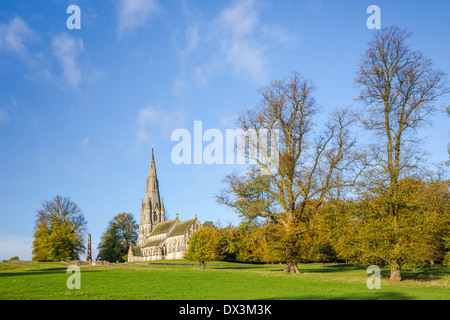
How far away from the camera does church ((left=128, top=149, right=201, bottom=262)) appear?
343 feet

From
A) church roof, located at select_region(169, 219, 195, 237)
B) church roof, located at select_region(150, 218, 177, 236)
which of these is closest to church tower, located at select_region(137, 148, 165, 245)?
church roof, located at select_region(150, 218, 177, 236)

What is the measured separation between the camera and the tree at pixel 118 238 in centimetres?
10075

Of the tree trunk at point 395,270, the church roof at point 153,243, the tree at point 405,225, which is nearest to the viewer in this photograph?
the tree at point 405,225

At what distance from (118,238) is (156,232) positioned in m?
19.7

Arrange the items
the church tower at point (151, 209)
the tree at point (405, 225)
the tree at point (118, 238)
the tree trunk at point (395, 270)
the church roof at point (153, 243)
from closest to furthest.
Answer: the tree at point (405, 225) → the tree trunk at point (395, 270) → the tree at point (118, 238) → the church roof at point (153, 243) → the church tower at point (151, 209)

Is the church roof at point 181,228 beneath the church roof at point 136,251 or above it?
above

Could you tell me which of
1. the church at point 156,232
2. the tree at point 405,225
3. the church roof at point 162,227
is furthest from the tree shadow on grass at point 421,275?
the church roof at point 162,227

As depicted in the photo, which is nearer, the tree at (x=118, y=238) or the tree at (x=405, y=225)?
the tree at (x=405, y=225)

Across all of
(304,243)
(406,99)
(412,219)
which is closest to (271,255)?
(304,243)

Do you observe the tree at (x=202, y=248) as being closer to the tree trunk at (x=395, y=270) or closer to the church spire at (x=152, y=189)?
the tree trunk at (x=395, y=270)

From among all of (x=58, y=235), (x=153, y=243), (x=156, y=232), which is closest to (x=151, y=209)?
(x=156, y=232)

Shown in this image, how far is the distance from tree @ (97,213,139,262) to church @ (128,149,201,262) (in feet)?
9.39

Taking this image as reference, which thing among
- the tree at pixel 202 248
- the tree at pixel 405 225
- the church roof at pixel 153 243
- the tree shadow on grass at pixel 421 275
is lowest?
the church roof at pixel 153 243

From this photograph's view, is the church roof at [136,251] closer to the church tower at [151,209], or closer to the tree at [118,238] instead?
the tree at [118,238]
